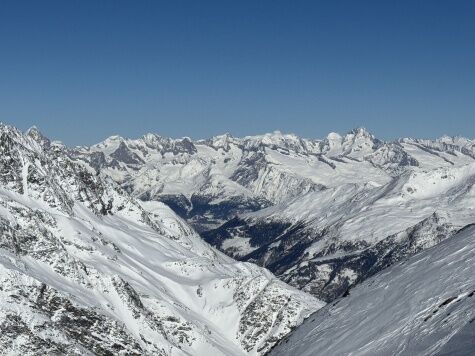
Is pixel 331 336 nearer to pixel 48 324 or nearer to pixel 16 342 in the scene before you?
pixel 16 342

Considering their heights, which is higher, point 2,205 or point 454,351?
point 2,205

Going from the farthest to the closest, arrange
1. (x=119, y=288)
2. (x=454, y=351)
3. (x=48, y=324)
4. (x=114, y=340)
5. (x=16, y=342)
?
(x=119, y=288), (x=114, y=340), (x=48, y=324), (x=16, y=342), (x=454, y=351)

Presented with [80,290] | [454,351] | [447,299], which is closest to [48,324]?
[80,290]

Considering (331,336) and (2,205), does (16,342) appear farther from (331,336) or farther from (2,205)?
(331,336)

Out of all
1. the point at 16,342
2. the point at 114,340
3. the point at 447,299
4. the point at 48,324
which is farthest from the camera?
the point at 114,340

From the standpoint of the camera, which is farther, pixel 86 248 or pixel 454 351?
pixel 86 248

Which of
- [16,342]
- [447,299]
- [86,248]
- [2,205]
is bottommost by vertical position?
[447,299]

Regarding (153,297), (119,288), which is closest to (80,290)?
(119,288)
